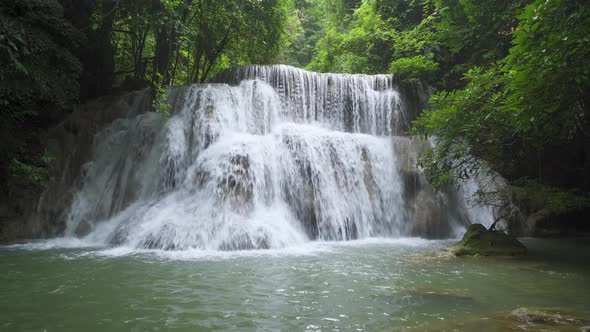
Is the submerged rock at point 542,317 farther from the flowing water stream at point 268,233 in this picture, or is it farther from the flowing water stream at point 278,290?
the flowing water stream at point 268,233

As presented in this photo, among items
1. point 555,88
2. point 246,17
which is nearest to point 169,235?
point 555,88

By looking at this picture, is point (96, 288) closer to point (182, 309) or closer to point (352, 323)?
point (182, 309)

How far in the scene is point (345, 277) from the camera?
5.88 meters

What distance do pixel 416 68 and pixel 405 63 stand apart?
0.47 m

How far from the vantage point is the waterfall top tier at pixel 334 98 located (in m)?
14.3

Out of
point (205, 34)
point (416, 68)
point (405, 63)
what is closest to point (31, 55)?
point (205, 34)

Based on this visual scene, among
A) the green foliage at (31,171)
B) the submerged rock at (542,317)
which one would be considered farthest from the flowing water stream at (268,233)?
the green foliage at (31,171)

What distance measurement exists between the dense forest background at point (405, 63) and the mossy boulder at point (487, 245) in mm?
1344

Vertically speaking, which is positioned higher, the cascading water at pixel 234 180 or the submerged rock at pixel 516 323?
the cascading water at pixel 234 180

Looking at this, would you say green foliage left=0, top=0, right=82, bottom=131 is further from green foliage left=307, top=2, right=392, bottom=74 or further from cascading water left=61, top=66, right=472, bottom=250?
green foliage left=307, top=2, right=392, bottom=74

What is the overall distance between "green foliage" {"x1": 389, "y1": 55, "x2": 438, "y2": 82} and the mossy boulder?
8271mm

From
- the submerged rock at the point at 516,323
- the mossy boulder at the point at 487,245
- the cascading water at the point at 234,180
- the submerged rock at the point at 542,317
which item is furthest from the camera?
the cascading water at the point at 234,180

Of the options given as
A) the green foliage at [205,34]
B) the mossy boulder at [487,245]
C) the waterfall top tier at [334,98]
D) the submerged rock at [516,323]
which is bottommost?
the submerged rock at [516,323]

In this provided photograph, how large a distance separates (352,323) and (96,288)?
343 centimetres
